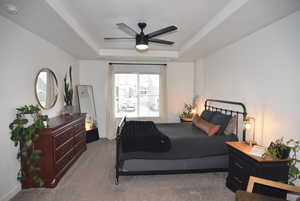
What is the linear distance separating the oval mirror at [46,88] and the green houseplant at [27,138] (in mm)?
624

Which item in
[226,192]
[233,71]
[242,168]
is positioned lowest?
[226,192]

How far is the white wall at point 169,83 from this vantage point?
5.38m

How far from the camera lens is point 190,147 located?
116 inches

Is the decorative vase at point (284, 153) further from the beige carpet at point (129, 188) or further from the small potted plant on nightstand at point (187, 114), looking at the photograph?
the small potted plant on nightstand at point (187, 114)

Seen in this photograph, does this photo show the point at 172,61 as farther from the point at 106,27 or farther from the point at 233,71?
the point at 106,27

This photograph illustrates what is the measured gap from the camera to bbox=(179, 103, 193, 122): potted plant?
5195 mm

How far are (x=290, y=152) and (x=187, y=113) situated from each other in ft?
10.7

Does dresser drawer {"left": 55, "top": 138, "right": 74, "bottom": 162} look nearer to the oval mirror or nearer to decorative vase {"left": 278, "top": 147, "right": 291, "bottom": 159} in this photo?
the oval mirror

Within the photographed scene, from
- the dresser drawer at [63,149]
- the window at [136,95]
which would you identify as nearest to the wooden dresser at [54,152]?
the dresser drawer at [63,149]

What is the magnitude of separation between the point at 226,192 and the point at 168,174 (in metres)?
0.93

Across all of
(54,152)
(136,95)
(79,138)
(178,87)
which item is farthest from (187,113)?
(54,152)

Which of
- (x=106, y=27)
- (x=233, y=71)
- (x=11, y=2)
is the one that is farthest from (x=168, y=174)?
(x=11, y=2)

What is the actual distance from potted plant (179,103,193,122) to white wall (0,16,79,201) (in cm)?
378

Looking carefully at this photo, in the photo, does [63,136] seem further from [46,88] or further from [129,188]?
[129,188]
